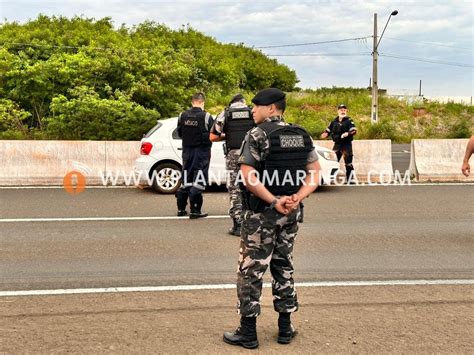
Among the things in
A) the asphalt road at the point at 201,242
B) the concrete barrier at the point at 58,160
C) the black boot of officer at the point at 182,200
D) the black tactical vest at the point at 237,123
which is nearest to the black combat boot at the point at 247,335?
the asphalt road at the point at 201,242

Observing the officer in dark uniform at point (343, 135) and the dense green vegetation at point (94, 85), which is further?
the dense green vegetation at point (94, 85)

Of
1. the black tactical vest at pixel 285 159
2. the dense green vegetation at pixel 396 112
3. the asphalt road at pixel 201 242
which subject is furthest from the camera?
the dense green vegetation at pixel 396 112

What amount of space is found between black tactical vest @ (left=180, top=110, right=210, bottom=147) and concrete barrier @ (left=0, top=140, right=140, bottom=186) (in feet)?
15.0

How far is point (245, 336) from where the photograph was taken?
412 cm

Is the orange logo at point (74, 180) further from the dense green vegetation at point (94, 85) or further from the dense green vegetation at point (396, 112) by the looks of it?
the dense green vegetation at point (396, 112)

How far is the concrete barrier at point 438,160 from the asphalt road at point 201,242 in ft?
8.27

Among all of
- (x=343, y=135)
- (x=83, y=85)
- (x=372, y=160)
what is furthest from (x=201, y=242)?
(x=83, y=85)

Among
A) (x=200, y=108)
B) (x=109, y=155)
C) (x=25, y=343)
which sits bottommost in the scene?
(x=25, y=343)

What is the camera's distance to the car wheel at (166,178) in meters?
11.3

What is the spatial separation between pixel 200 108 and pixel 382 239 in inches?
123

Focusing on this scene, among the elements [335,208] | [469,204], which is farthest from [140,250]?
[469,204]

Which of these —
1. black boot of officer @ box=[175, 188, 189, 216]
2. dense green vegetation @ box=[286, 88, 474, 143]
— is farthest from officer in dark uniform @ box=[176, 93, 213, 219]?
dense green vegetation @ box=[286, 88, 474, 143]

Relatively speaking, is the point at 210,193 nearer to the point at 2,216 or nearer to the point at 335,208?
the point at 335,208

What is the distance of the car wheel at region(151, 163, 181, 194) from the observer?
37.2 feet
